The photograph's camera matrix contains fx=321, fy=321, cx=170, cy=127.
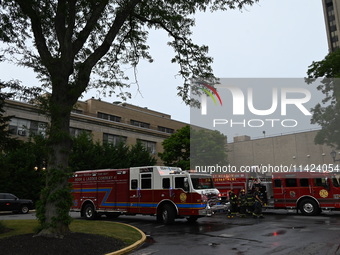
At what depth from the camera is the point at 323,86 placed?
2825cm

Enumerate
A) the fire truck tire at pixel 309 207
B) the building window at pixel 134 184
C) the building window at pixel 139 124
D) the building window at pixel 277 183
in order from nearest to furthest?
the building window at pixel 134 184, the fire truck tire at pixel 309 207, the building window at pixel 277 183, the building window at pixel 139 124

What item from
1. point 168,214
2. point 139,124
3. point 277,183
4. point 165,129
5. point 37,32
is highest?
point 139,124

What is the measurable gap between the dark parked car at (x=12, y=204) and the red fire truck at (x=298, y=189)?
16484mm

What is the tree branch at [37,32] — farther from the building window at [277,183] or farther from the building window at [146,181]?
the building window at [277,183]

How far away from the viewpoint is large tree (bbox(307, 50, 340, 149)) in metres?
26.5

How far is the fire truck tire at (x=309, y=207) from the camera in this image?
18.8m

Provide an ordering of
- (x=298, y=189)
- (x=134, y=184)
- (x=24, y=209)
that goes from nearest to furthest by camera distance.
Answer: (x=134, y=184), (x=298, y=189), (x=24, y=209)

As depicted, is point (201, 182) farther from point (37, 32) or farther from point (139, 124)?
point (139, 124)

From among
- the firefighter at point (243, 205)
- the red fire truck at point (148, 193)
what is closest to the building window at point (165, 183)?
the red fire truck at point (148, 193)

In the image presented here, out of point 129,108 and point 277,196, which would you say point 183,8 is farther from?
point 129,108

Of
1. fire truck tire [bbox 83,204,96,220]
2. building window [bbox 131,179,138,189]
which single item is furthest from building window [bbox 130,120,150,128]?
building window [bbox 131,179,138,189]

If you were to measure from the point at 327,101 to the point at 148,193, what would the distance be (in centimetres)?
1925

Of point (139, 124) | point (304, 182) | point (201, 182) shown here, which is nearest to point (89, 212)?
point (201, 182)

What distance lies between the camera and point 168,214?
634 inches
